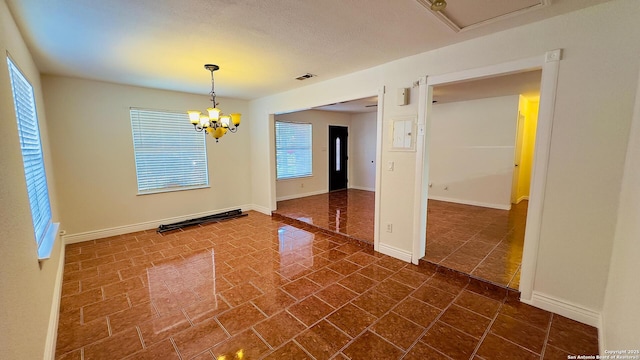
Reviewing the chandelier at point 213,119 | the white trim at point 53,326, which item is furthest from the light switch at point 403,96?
the white trim at point 53,326

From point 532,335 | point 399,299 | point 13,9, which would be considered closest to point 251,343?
point 399,299

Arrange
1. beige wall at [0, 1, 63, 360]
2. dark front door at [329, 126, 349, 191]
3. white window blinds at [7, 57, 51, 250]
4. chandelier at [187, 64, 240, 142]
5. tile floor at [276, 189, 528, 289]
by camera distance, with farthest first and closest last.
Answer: dark front door at [329, 126, 349, 191] < chandelier at [187, 64, 240, 142] < tile floor at [276, 189, 528, 289] < white window blinds at [7, 57, 51, 250] < beige wall at [0, 1, 63, 360]

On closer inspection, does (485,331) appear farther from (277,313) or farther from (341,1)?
(341,1)

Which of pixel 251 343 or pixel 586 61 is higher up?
pixel 586 61

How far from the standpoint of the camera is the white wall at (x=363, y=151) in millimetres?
7912

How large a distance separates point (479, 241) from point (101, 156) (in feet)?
19.2

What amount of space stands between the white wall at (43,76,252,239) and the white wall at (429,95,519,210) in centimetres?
523

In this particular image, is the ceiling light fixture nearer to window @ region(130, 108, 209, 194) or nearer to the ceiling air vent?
the ceiling air vent

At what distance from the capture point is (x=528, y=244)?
2.34 meters

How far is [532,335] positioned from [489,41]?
2.54 m

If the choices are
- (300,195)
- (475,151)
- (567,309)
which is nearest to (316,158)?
(300,195)

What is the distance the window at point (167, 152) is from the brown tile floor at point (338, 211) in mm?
1888

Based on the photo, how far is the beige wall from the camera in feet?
4.04

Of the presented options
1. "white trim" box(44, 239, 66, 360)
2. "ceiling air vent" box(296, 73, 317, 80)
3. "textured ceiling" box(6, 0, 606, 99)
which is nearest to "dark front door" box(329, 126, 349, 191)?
"ceiling air vent" box(296, 73, 317, 80)
